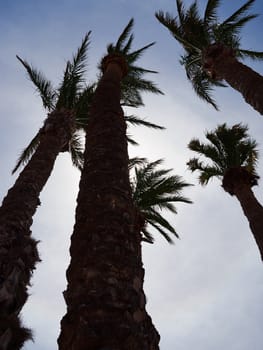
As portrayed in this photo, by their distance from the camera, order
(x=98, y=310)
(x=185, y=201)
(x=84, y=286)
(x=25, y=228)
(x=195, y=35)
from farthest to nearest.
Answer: (x=185, y=201) → (x=195, y=35) → (x=25, y=228) → (x=84, y=286) → (x=98, y=310)

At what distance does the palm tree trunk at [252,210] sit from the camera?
36.4 feet

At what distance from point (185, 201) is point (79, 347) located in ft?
46.8

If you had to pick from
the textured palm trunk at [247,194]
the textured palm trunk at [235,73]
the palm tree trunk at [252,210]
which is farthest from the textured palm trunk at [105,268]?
the textured palm trunk at [247,194]

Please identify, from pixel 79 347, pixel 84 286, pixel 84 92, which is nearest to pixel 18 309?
pixel 84 286

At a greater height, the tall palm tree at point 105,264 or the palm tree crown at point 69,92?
the palm tree crown at point 69,92

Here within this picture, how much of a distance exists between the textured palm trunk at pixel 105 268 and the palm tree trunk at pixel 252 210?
27.2 ft

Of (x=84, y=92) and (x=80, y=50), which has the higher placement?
(x=80, y=50)

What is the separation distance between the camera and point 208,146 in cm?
1656

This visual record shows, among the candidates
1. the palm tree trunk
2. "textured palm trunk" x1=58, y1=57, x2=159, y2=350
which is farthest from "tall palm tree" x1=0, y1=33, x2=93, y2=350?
the palm tree trunk

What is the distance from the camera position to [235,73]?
950 centimetres

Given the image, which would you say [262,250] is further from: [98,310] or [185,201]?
[98,310]

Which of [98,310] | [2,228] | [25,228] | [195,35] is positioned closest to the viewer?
[98,310]

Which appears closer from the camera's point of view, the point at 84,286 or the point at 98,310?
the point at 98,310

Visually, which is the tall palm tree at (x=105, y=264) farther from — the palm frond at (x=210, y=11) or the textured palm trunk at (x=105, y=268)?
the palm frond at (x=210, y=11)
